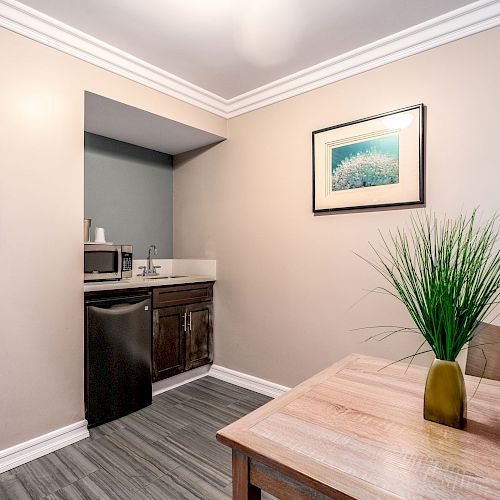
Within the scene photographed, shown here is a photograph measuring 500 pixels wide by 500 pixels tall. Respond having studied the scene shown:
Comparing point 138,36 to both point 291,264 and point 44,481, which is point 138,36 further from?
point 44,481

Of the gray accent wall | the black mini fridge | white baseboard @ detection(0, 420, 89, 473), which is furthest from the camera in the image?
the gray accent wall

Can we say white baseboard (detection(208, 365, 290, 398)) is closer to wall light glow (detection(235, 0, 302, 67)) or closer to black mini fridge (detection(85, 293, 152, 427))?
black mini fridge (detection(85, 293, 152, 427))

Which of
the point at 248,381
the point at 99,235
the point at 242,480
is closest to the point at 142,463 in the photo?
the point at 248,381

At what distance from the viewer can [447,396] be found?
90cm

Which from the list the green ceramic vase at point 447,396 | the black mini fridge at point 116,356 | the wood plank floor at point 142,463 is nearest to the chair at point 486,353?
the green ceramic vase at point 447,396

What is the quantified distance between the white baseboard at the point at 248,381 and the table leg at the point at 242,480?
6.42ft

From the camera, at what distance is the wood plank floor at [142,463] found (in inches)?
67.9

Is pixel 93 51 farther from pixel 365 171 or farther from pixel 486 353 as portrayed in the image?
pixel 486 353

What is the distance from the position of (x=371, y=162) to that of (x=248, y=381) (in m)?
2.03

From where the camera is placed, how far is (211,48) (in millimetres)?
2316

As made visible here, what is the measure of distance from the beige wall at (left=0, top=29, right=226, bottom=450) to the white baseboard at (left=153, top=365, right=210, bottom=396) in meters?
0.74

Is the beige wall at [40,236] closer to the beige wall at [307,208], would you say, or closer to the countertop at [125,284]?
the countertop at [125,284]

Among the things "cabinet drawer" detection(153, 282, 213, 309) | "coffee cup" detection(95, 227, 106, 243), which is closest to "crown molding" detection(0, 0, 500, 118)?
"coffee cup" detection(95, 227, 106, 243)

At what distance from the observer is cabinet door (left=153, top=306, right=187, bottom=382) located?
2777 millimetres
